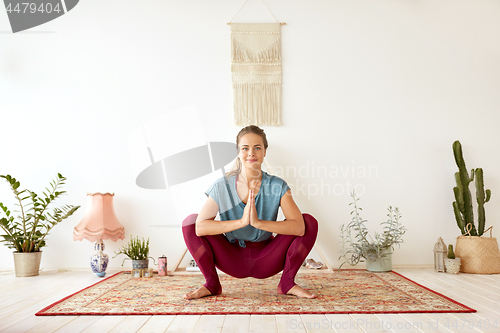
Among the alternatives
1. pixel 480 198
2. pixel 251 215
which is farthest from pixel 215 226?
pixel 480 198

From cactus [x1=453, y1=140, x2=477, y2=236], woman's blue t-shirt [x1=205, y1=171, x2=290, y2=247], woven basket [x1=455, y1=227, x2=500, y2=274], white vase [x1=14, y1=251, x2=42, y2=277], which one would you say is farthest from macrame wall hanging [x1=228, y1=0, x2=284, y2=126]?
white vase [x1=14, y1=251, x2=42, y2=277]

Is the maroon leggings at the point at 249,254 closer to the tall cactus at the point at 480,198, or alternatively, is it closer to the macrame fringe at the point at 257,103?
the macrame fringe at the point at 257,103

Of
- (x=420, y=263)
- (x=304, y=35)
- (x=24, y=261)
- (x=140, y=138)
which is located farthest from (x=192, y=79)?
(x=420, y=263)

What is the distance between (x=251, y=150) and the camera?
2.25m

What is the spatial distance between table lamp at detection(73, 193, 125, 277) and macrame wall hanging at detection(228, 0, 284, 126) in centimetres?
135

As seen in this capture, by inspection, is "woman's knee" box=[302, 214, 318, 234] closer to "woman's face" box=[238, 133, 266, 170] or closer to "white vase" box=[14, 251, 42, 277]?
"woman's face" box=[238, 133, 266, 170]

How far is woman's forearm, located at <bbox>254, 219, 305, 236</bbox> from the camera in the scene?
6.77 feet

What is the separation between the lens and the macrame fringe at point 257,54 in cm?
368

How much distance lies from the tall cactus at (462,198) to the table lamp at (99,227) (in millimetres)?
2857

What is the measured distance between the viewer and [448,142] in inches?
143

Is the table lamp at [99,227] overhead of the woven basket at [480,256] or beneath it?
overhead

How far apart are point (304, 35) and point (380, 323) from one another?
2.73 m

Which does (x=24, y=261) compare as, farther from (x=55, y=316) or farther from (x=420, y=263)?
(x=420, y=263)

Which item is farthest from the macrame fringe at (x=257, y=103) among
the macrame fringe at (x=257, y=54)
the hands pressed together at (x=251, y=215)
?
the hands pressed together at (x=251, y=215)
